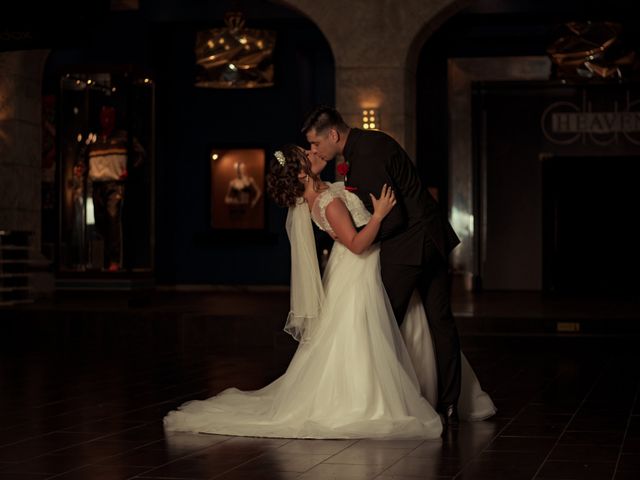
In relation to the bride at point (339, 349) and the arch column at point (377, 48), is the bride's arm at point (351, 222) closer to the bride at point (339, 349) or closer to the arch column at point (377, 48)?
the bride at point (339, 349)

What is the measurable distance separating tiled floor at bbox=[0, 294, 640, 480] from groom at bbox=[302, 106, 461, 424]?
0.38m

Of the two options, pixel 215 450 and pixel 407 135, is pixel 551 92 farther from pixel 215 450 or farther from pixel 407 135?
pixel 215 450

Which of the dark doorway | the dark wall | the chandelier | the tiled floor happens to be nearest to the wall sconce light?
the tiled floor

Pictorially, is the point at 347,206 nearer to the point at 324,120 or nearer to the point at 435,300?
the point at 324,120

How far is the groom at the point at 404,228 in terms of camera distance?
18.0 feet

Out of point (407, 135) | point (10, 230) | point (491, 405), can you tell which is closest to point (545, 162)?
point (407, 135)

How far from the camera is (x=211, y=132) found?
1641 centimetres

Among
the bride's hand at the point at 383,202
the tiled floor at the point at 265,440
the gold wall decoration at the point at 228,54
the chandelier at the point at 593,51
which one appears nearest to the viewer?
the tiled floor at the point at 265,440

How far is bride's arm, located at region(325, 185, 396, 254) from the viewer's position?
5.40m

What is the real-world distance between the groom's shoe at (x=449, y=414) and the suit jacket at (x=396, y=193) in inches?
28.4

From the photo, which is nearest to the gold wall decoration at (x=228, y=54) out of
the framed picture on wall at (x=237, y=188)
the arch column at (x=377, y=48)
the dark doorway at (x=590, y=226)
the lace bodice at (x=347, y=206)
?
the framed picture on wall at (x=237, y=188)

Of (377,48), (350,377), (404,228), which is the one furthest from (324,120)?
(377,48)

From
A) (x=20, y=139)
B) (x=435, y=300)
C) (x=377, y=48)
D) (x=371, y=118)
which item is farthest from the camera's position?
(x=20, y=139)

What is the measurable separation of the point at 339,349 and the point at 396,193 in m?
0.76
